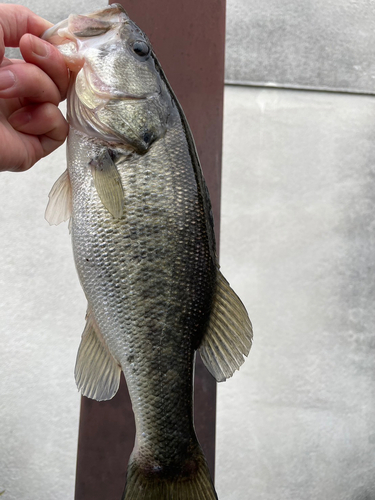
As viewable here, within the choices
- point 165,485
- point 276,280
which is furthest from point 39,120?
point 276,280

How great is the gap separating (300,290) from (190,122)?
82 cm

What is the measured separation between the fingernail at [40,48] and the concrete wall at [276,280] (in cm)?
97

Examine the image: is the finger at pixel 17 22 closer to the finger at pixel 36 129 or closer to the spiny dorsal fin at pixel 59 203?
the finger at pixel 36 129

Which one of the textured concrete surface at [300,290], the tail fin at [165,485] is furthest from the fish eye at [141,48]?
the textured concrete surface at [300,290]

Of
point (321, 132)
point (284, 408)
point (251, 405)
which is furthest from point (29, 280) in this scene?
point (321, 132)

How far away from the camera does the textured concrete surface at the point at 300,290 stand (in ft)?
4.58

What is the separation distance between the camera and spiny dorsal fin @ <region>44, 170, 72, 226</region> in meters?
0.62

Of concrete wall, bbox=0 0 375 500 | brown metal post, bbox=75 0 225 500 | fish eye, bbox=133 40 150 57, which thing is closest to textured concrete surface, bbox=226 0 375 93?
concrete wall, bbox=0 0 375 500

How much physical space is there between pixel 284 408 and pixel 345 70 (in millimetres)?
1289

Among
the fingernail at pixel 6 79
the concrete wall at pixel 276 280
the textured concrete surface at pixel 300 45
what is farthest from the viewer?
the textured concrete surface at pixel 300 45

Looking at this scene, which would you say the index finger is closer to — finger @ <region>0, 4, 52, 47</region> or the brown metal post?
finger @ <region>0, 4, 52, 47</region>

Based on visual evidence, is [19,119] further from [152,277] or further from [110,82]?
[152,277]

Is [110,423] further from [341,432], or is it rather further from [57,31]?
[341,432]

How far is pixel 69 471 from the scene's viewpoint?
1.36 metres
